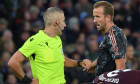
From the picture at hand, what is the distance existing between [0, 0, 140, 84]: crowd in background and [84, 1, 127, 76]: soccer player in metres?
3.13

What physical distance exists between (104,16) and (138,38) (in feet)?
22.3

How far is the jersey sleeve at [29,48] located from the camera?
15.5 feet

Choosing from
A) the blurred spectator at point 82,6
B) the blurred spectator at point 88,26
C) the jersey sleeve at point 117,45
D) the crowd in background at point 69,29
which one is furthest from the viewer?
the blurred spectator at point 82,6

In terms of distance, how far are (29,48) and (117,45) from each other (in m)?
1.20

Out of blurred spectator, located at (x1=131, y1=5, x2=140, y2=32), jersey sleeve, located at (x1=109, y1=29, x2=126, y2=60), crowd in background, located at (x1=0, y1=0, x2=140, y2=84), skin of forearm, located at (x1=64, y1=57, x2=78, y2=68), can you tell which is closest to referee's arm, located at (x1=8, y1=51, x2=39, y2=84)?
skin of forearm, located at (x1=64, y1=57, x2=78, y2=68)

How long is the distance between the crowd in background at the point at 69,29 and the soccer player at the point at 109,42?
3130mm

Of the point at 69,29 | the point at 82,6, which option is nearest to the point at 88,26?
the point at 69,29

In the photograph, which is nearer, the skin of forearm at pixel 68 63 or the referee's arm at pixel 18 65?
the referee's arm at pixel 18 65

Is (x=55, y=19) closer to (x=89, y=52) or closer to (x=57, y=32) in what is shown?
(x=57, y=32)

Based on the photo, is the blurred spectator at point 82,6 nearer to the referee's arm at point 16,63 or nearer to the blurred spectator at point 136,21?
the blurred spectator at point 136,21

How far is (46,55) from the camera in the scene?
4840 millimetres

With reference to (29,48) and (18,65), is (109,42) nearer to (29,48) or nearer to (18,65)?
(29,48)

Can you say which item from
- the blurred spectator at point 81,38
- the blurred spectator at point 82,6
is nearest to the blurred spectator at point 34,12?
the blurred spectator at point 81,38

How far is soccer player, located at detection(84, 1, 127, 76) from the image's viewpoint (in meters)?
4.65
